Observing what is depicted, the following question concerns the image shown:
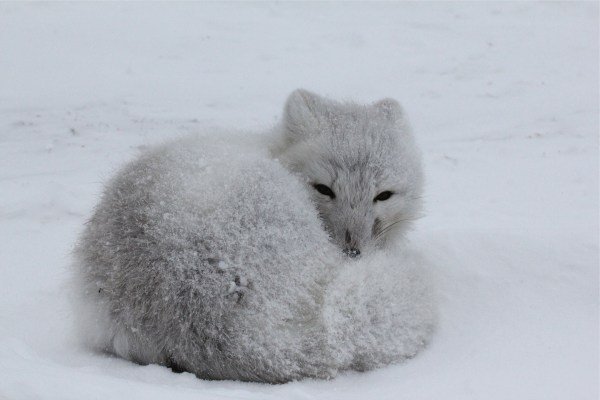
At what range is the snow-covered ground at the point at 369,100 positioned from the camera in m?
2.37

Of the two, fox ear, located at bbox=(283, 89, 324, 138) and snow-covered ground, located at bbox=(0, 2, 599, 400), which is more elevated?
fox ear, located at bbox=(283, 89, 324, 138)

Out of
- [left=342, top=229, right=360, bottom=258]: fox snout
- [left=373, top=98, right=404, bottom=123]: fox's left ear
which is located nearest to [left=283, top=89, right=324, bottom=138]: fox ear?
[left=373, top=98, right=404, bottom=123]: fox's left ear

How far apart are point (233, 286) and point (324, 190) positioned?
0.97 m

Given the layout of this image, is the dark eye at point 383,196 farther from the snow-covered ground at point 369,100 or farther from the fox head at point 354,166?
the snow-covered ground at point 369,100

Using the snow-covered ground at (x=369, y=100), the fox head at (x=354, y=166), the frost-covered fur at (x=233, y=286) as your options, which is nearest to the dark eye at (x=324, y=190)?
the fox head at (x=354, y=166)

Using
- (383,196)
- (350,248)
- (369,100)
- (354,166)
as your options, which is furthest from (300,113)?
(369,100)

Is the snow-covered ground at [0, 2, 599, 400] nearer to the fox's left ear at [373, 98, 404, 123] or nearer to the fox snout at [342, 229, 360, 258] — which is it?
the fox snout at [342, 229, 360, 258]

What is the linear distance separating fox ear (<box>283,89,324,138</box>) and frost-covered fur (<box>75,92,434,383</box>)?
800mm

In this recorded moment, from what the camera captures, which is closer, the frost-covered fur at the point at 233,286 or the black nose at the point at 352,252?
the frost-covered fur at the point at 233,286

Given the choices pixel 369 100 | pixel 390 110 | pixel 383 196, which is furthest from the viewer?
pixel 369 100

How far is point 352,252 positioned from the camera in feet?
9.12

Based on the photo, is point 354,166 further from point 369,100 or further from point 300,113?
point 369,100

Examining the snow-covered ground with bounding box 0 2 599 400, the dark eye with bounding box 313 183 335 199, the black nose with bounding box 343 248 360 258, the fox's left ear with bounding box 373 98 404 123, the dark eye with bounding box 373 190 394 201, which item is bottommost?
the snow-covered ground with bounding box 0 2 599 400

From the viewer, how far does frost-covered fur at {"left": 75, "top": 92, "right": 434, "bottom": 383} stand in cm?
224
